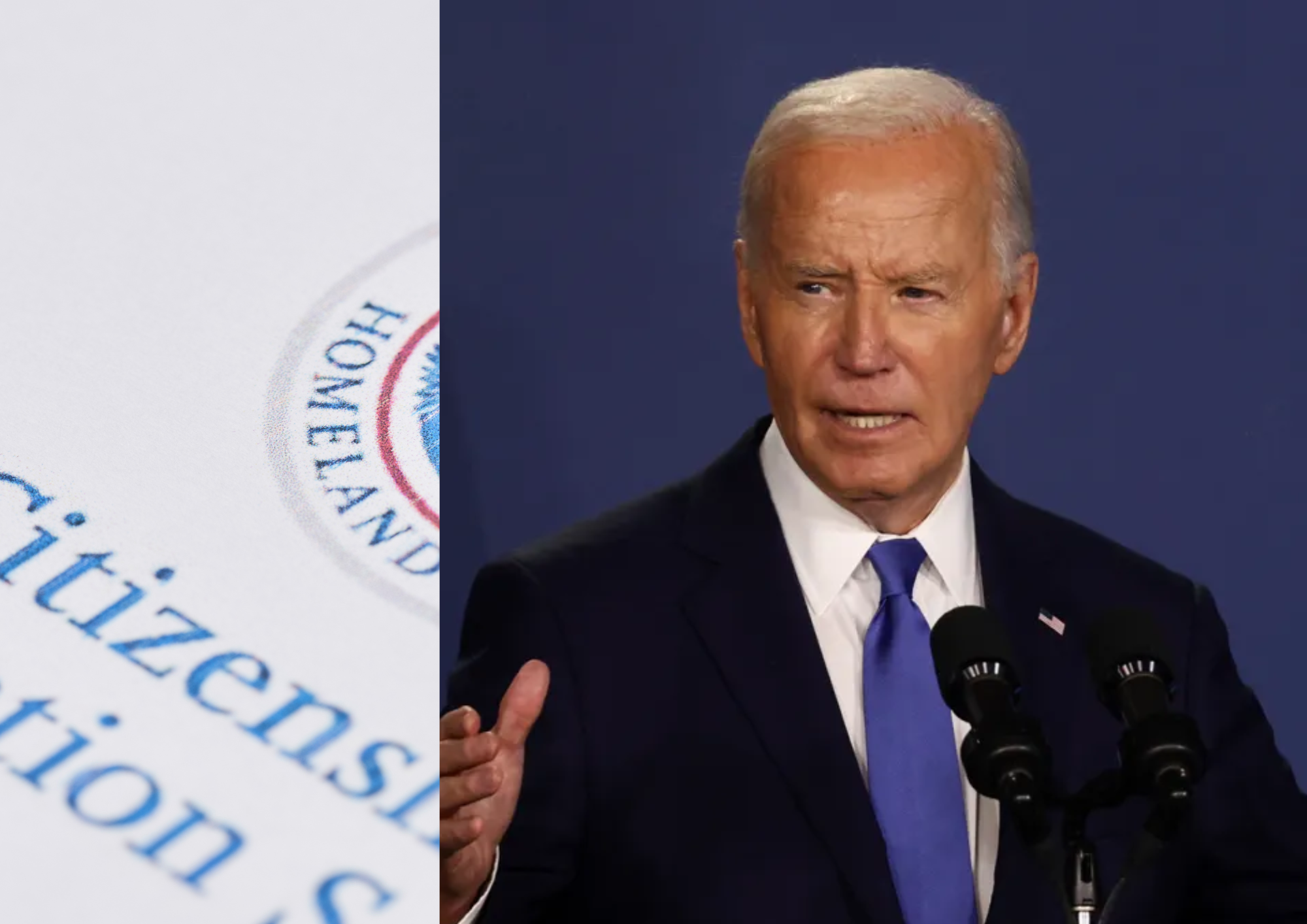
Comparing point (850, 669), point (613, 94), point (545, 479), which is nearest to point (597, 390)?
point (545, 479)

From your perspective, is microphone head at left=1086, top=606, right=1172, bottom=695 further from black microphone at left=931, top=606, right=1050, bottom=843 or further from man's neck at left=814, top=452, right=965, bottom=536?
man's neck at left=814, top=452, right=965, bottom=536

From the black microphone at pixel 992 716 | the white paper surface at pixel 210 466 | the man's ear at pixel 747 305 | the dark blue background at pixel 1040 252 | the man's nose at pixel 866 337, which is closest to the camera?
the white paper surface at pixel 210 466

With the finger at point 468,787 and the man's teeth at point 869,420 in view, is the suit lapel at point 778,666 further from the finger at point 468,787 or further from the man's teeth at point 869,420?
the finger at point 468,787

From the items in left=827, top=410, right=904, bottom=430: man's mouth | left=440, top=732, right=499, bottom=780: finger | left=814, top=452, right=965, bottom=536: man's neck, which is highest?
left=827, top=410, right=904, bottom=430: man's mouth

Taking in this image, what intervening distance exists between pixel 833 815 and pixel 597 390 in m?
0.61

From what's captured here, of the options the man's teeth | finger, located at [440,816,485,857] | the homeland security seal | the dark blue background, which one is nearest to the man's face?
the man's teeth

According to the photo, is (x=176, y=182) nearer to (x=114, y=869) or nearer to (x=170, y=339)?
(x=170, y=339)

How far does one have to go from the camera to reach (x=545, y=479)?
178 centimetres

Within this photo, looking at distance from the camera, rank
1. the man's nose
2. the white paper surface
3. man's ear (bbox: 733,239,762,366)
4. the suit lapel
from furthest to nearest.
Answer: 1. man's ear (bbox: 733,239,762,366)
2. the man's nose
3. the suit lapel
4. the white paper surface

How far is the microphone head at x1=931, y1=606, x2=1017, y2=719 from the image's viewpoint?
2.96ft

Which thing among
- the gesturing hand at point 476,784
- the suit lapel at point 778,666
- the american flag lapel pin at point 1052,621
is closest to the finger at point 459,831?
the gesturing hand at point 476,784

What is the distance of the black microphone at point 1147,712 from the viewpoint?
848mm

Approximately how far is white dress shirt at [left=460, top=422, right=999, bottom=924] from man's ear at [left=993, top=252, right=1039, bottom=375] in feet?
0.41

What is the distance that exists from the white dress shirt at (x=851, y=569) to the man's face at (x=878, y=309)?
0.02m
